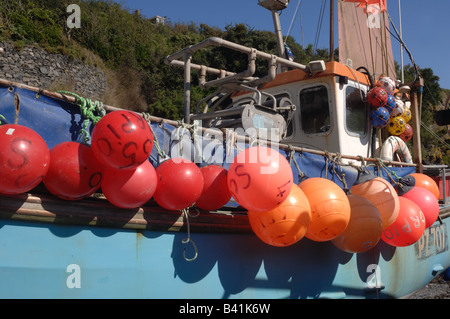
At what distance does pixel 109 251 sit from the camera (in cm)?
249

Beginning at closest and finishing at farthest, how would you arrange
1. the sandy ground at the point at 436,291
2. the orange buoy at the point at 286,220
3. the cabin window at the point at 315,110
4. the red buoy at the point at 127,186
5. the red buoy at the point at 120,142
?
the red buoy at the point at 120,142 < the red buoy at the point at 127,186 < the orange buoy at the point at 286,220 < the cabin window at the point at 315,110 < the sandy ground at the point at 436,291

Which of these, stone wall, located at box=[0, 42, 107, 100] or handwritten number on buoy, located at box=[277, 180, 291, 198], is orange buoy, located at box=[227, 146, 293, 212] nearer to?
handwritten number on buoy, located at box=[277, 180, 291, 198]

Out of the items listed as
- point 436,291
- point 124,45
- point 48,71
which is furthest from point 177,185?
point 124,45

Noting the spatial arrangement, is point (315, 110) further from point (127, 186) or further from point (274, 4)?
point (127, 186)

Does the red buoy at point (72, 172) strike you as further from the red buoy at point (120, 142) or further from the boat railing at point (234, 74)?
the boat railing at point (234, 74)

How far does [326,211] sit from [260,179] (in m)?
0.70

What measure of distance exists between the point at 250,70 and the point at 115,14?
68.8 ft

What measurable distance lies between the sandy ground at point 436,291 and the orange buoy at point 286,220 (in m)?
3.94

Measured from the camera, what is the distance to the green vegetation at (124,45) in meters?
16.5

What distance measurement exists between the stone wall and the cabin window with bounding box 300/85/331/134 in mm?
12316

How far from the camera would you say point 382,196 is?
3.49m

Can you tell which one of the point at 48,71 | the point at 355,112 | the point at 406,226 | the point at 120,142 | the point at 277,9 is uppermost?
the point at 48,71

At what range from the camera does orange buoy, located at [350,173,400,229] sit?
3469mm

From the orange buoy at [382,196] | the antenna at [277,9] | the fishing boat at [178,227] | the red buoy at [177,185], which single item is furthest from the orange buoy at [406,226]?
the antenna at [277,9]
